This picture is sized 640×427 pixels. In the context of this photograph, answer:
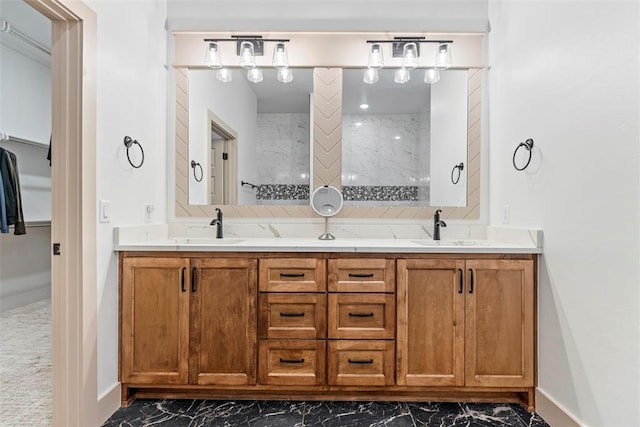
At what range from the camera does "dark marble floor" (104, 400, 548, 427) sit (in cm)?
182

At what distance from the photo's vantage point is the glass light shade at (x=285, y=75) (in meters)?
2.53

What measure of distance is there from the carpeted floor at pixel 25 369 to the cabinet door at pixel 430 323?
192 cm

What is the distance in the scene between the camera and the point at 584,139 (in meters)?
1.58

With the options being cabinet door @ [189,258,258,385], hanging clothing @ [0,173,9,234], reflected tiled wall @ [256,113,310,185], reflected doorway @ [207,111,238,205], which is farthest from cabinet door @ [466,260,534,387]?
hanging clothing @ [0,173,9,234]

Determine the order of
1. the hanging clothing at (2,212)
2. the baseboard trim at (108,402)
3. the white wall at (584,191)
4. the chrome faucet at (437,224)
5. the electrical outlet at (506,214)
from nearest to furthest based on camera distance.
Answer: the white wall at (584,191), the baseboard trim at (108,402), the electrical outlet at (506,214), the chrome faucet at (437,224), the hanging clothing at (2,212)

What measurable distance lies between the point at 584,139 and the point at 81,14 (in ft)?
7.87

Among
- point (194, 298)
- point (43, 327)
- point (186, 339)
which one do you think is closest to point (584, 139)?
point (194, 298)

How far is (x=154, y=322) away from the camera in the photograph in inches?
77.0

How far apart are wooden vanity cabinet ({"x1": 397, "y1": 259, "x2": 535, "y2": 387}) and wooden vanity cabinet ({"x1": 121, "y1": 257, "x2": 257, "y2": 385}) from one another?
0.88 m

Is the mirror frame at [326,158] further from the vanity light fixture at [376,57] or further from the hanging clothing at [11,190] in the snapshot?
the hanging clothing at [11,190]

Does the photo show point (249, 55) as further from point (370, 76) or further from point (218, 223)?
Result: point (218, 223)

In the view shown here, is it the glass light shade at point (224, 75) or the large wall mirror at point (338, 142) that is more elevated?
the glass light shade at point (224, 75)

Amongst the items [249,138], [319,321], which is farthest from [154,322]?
[249,138]

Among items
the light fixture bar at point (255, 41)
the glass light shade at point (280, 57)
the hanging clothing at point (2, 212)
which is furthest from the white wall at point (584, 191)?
the hanging clothing at point (2, 212)
